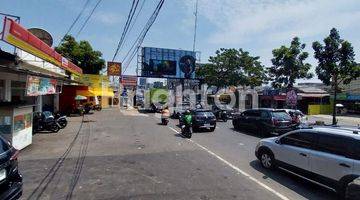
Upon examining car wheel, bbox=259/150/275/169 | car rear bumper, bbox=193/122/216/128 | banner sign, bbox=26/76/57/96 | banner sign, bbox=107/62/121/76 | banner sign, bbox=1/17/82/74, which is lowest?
car wheel, bbox=259/150/275/169

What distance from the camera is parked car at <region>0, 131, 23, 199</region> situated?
19.5 ft

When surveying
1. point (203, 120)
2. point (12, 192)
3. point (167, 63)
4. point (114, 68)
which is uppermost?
point (167, 63)

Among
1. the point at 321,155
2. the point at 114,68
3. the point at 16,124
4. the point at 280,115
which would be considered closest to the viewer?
the point at 321,155

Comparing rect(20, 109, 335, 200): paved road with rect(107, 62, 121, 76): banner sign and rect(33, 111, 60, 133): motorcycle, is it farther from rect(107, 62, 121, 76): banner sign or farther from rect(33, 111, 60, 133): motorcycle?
rect(107, 62, 121, 76): banner sign

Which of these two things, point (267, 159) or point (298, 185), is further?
point (267, 159)

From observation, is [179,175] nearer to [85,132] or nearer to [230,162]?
[230,162]

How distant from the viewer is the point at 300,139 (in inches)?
364

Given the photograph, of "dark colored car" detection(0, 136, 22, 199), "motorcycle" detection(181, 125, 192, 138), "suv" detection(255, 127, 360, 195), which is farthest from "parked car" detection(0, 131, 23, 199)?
"motorcycle" detection(181, 125, 192, 138)

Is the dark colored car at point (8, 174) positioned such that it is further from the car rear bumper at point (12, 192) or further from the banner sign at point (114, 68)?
the banner sign at point (114, 68)

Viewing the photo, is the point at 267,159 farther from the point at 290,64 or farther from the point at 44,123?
the point at 290,64

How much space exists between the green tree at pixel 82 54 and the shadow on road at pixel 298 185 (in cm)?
3470

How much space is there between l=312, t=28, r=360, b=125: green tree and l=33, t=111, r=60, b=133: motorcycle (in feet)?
66.8

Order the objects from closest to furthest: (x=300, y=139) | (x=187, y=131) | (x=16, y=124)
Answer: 1. (x=300, y=139)
2. (x=16, y=124)
3. (x=187, y=131)

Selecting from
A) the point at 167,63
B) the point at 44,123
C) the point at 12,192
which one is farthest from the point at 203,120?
the point at 167,63
